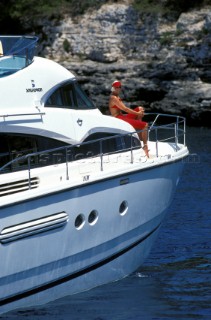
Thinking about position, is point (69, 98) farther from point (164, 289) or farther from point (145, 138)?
point (164, 289)

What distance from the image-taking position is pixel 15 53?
15898 mm

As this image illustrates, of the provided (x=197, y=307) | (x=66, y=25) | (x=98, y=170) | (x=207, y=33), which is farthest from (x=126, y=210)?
(x=66, y=25)

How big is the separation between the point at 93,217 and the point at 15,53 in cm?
290

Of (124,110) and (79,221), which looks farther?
(124,110)

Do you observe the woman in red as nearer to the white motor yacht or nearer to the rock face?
the white motor yacht

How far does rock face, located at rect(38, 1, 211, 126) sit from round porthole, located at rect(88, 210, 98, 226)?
34.3 m

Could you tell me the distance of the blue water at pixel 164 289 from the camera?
49.1ft

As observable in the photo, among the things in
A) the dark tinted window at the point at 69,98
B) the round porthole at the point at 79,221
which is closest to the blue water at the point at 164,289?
the round porthole at the point at 79,221

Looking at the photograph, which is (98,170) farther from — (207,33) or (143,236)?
(207,33)

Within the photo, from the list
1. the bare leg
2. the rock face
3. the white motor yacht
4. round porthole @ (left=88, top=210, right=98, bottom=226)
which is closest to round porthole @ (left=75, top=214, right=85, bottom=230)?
the white motor yacht

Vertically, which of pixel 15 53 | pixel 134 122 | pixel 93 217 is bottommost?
pixel 93 217

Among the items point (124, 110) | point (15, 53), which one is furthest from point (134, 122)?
point (15, 53)

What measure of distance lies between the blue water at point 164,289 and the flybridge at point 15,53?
359 centimetres

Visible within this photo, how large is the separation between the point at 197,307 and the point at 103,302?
1.46 metres
